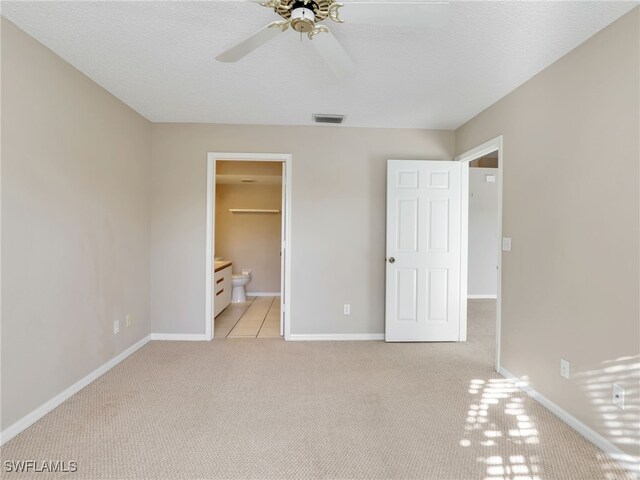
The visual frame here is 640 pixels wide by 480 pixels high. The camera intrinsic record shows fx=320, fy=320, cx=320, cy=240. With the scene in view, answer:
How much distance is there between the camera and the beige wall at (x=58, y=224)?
6.31ft

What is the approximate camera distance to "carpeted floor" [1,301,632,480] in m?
1.70

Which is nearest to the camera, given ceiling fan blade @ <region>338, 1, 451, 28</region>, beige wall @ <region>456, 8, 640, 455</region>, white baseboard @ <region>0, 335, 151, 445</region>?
ceiling fan blade @ <region>338, 1, 451, 28</region>

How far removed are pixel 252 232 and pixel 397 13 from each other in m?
5.34

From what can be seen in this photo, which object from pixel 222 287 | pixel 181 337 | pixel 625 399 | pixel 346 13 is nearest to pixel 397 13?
pixel 346 13

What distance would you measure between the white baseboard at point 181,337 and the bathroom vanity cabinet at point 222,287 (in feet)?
2.32

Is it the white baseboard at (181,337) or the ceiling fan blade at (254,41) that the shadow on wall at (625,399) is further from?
the white baseboard at (181,337)

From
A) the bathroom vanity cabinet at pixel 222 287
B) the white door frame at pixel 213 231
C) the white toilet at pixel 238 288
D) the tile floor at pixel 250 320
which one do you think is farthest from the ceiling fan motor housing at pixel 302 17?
the white toilet at pixel 238 288

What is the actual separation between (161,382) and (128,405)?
14.5 inches

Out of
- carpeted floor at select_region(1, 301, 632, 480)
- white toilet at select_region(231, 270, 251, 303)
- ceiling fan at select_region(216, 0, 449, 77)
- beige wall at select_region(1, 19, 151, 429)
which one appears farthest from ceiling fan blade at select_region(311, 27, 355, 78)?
white toilet at select_region(231, 270, 251, 303)

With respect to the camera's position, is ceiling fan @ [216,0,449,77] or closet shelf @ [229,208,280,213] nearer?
ceiling fan @ [216,0,449,77]

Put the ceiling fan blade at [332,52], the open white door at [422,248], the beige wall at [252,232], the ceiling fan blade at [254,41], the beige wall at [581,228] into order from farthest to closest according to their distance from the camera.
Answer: the beige wall at [252,232], the open white door at [422,248], the beige wall at [581,228], the ceiling fan blade at [332,52], the ceiling fan blade at [254,41]

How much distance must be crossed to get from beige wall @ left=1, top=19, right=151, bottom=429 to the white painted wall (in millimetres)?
5463

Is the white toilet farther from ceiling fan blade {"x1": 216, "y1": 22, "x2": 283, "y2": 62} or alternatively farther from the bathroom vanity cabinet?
ceiling fan blade {"x1": 216, "y1": 22, "x2": 283, "y2": 62}

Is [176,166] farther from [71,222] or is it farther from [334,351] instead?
[334,351]
